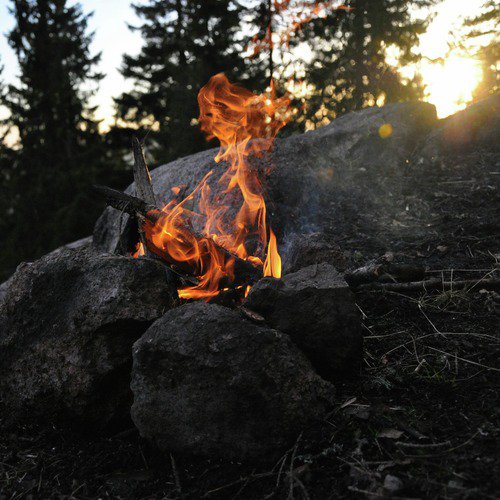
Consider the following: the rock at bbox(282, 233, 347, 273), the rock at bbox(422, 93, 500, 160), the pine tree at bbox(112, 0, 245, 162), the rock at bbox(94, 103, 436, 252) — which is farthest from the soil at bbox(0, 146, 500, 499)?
the pine tree at bbox(112, 0, 245, 162)

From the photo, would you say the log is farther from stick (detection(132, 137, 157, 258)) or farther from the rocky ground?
the rocky ground

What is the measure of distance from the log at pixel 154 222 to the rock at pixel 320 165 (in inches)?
70.7

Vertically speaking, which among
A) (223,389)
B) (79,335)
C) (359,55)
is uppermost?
(359,55)

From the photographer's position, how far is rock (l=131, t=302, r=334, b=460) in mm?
2113

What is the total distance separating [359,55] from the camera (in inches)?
621

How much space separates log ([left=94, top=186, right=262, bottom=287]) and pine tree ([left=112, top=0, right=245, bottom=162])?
976 cm

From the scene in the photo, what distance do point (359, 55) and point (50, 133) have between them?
1304 cm

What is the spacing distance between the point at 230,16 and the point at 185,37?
2.25m

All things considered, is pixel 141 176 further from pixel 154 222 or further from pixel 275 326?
pixel 275 326

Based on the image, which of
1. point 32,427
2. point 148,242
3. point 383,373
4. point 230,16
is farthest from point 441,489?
point 230,16

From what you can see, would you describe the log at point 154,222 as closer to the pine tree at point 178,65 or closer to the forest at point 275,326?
the forest at point 275,326

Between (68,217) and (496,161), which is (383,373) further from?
(68,217)

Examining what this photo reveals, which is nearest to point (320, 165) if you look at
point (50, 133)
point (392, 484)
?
point (392, 484)

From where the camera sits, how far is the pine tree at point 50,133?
14719mm
